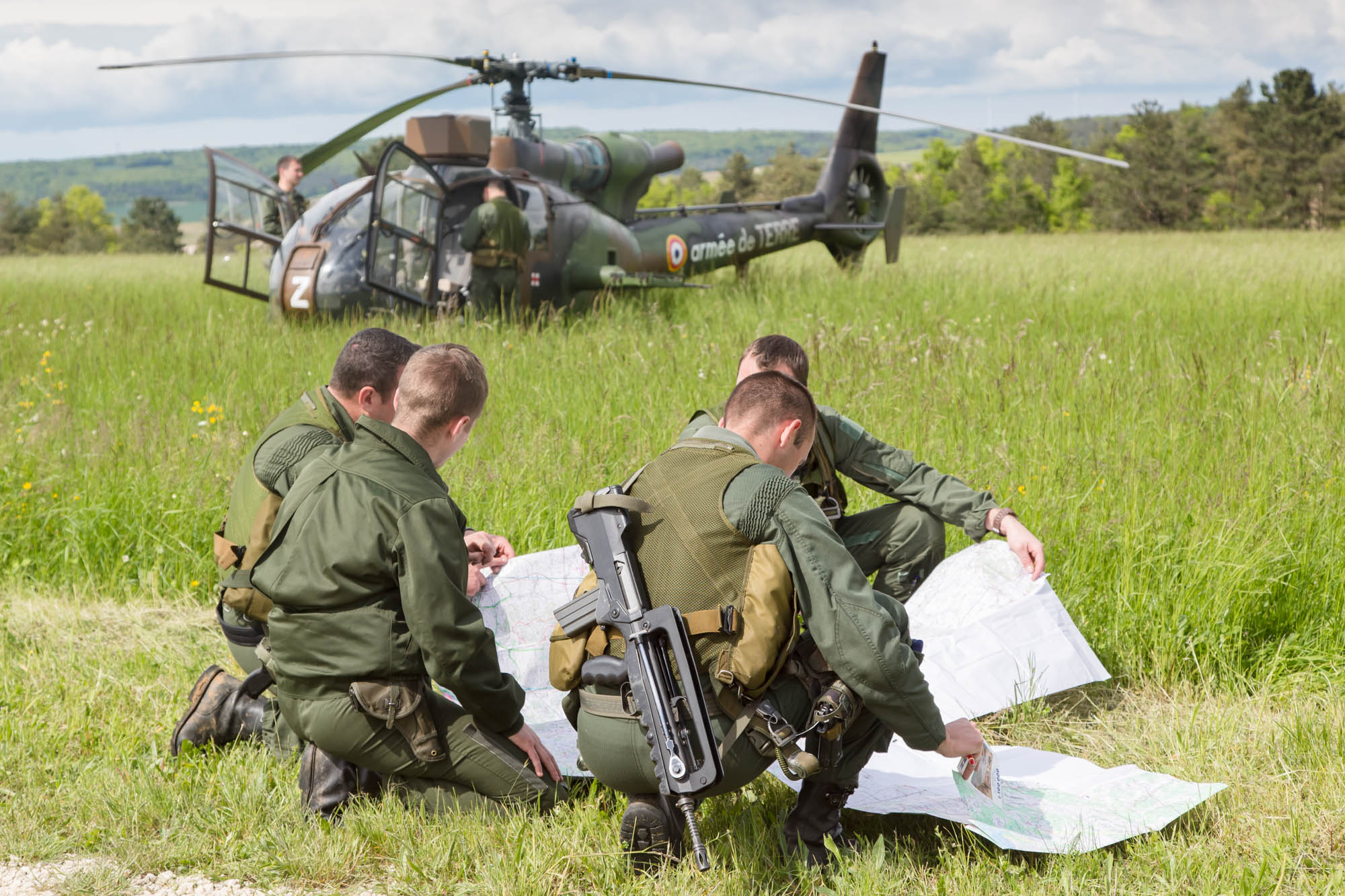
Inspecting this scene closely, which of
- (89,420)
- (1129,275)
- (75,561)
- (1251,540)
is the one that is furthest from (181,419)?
(1129,275)

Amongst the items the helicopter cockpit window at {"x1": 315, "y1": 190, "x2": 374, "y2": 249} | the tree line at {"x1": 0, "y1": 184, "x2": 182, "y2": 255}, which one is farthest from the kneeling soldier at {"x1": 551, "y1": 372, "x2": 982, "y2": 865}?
the tree line at {"x1": 0, "y1": 184, "x2": 182, "y2": 255}

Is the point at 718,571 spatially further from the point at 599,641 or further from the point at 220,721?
the point at 220,721

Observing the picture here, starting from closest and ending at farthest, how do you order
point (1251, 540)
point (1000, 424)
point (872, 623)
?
point (872, 623), point (1251, 540), point (1000, 424)

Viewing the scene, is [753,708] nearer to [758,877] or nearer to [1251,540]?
[758,877]

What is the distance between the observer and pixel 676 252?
11.6 metres

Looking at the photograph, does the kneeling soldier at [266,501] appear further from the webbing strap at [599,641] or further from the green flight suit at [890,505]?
the green flight suit at [890,505]

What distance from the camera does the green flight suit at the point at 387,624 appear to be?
8.70 feet

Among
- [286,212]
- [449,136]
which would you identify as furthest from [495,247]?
[286,212]

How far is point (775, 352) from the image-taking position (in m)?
3.51

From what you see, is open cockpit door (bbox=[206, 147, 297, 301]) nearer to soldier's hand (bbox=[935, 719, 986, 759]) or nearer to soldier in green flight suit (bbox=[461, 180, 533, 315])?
soldier in green flight suit (bbox=[461, 180, 533, 315])

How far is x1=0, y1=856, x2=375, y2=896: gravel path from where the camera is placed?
261 centimetres

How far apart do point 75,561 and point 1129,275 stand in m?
10.9

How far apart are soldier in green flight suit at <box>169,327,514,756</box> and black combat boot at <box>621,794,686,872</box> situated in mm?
1208

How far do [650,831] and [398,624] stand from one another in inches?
33.8
